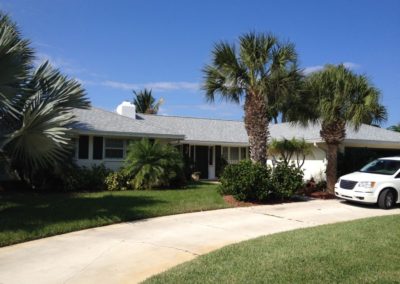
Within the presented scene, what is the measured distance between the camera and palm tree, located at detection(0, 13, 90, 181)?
413 inches

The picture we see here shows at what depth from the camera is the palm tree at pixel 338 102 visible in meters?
16.5

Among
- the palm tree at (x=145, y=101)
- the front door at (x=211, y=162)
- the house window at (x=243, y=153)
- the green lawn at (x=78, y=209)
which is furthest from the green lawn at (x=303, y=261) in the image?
the palm tree at (x=145, y=101)

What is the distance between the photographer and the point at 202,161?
84.7 feet

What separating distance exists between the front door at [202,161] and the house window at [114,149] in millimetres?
6541

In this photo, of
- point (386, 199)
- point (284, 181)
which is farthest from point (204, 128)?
point (386, 199)

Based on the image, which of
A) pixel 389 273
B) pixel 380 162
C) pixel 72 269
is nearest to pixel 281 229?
pixel 389 273

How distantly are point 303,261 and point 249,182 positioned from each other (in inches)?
301

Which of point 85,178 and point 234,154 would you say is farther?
point 234,154

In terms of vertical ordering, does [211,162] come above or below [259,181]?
above

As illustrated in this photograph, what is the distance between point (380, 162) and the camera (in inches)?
625

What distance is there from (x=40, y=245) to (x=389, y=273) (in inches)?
242

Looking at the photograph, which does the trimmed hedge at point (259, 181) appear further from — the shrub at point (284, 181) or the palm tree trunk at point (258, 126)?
the palm tree trunk at point (258, 126)

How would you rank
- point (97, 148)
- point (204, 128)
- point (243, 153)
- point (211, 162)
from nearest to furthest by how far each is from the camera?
point (97, 148) → point (211, 162) → point (243, 153) → point (204, 128)

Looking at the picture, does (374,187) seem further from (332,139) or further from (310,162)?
(310,162)
